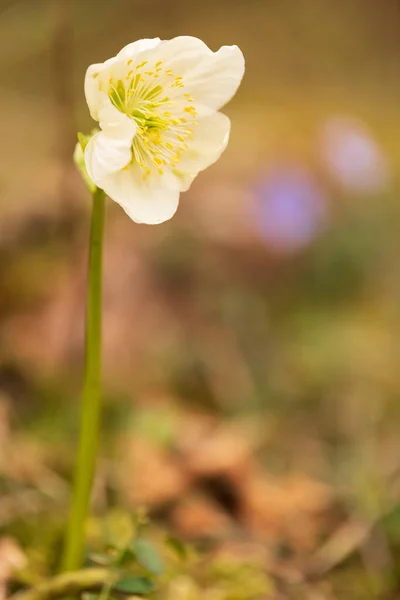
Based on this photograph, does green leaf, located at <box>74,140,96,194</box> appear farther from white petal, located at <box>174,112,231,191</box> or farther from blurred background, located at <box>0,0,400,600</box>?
blurred background, located at <box>0,0,400,600</box>

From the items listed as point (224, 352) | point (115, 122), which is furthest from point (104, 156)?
point (224, 352)

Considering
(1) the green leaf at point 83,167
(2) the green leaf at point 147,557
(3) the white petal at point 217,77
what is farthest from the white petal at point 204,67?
(2) the green leaf at point 147,557

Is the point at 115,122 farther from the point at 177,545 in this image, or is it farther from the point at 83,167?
the point at 177,545

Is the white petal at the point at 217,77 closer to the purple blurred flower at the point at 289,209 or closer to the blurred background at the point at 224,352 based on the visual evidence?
the blurred background at the point at 224,352

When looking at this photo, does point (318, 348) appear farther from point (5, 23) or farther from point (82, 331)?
point (5, 23)

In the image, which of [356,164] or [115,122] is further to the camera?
[356,164]

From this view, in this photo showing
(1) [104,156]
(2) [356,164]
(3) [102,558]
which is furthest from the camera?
(2) [356,164]
